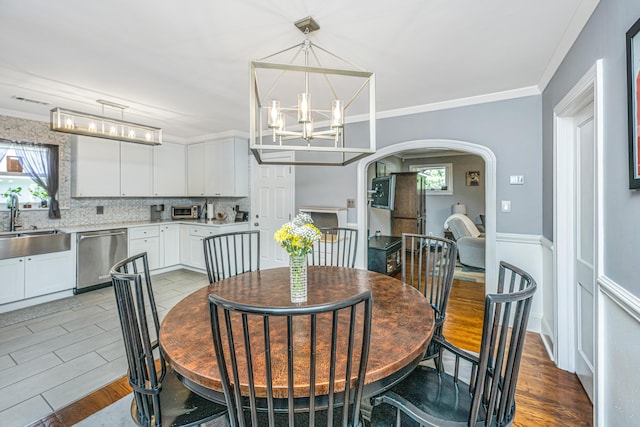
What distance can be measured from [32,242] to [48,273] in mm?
458

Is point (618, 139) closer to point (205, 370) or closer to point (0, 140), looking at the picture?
point (205, 370)

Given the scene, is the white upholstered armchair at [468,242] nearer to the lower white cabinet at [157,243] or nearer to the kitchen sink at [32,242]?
the lower white cabinet at [157,243]

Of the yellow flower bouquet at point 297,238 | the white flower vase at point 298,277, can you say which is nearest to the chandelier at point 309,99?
the yellow flower bouquet at point 297,238

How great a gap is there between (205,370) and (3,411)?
1.98 meters

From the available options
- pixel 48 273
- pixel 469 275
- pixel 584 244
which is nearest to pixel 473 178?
pixel 469 275

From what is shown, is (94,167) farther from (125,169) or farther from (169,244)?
(169,244)

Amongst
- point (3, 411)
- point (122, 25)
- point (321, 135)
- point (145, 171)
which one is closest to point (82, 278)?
point (145, 171)

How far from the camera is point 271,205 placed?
16.6 feet

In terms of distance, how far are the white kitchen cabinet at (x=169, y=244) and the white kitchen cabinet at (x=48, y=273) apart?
132cm

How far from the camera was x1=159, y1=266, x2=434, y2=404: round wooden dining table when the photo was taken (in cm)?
103

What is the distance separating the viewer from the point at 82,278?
4.12 m

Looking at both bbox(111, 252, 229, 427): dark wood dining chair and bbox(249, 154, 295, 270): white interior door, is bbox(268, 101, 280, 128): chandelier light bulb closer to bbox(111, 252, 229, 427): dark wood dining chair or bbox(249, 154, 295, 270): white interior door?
bbox(111, 252, 229, 427): dark wood dining chair

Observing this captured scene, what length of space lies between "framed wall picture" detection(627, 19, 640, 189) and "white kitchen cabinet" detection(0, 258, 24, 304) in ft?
18.1

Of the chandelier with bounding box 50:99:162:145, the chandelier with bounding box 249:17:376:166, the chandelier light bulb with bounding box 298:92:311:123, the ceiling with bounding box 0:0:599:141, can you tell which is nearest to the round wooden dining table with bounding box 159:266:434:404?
Result: the chandelier with bounding box 249:17:376:166
